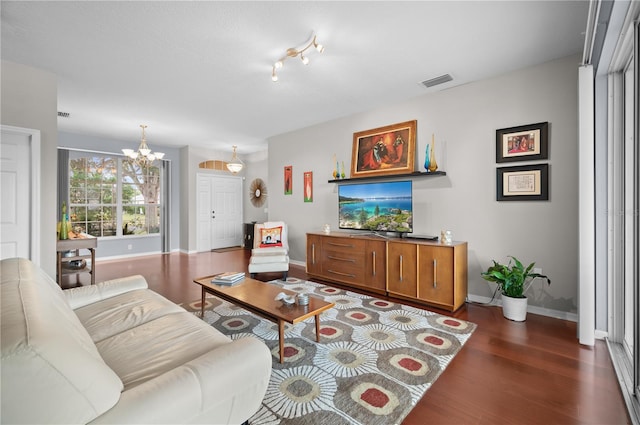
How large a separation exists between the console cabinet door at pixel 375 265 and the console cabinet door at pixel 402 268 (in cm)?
7

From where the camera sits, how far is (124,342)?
1533mm

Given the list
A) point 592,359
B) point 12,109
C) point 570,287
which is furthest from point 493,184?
point 12,109

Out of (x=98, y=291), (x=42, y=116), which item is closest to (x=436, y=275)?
(x=98, y=291)

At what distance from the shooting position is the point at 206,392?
42.2 inches

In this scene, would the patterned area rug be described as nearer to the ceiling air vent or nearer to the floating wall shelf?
the floating wall shelf

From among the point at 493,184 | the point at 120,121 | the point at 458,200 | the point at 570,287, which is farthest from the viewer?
the point at 120,121

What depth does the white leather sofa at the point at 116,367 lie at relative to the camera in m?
0.74

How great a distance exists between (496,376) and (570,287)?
5.31 ft

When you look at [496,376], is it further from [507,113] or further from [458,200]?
[507,113]

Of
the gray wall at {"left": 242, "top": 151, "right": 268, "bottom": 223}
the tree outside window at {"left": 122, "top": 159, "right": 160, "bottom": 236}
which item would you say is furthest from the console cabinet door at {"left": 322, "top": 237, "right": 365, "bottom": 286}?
the tree outside window at {"left": 122, "top": 159, "right": 160, "bottom": 236}

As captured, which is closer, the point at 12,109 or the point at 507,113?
the point at 12,109

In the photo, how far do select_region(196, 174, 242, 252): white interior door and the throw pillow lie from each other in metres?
3.02

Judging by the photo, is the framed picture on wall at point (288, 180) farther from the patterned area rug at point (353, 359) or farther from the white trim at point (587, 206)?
the white trim at point (587, 206)

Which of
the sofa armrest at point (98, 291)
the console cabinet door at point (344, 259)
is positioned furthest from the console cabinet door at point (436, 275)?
the sofa armrest at point (98, 291)
